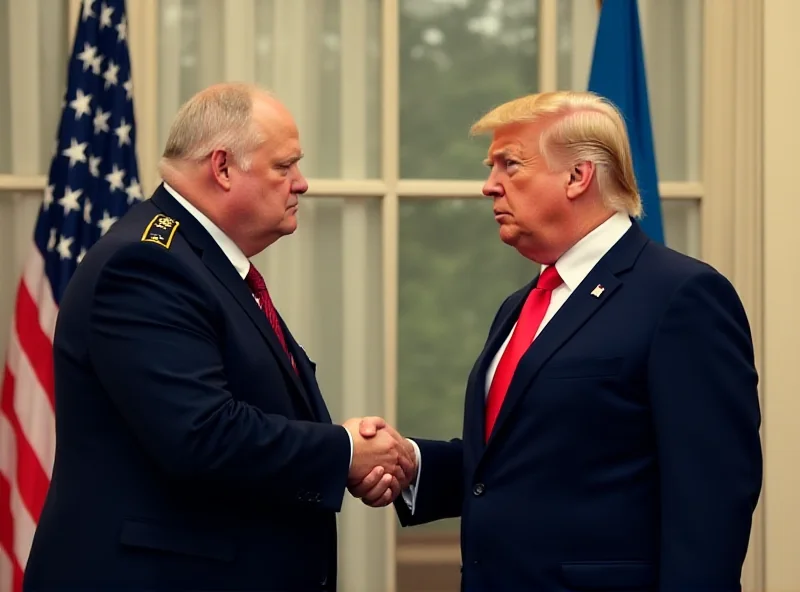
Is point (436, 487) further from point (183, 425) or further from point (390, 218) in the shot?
point (390, 218)

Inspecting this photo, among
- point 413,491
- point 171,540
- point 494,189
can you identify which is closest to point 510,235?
point 494,189

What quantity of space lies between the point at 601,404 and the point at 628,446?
98mm

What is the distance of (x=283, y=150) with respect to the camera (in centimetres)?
265

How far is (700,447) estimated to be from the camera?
7.21ft

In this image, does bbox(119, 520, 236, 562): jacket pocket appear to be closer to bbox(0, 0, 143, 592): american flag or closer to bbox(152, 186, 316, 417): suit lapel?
bbox(152, 186, 316, 417): suit lapel

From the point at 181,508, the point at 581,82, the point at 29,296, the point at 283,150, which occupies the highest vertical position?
the point at 581,82

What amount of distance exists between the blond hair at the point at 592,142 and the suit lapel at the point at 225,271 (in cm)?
70

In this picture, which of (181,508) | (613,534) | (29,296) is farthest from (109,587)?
(29,296)

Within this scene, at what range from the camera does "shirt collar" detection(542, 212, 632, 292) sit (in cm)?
246

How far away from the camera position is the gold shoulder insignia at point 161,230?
2395mm

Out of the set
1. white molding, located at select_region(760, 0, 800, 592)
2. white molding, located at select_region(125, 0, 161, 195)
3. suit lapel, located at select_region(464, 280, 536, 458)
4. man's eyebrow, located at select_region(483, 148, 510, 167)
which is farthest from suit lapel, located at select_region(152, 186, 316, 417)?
white molding, located at select_region(760, 0, 800, 592)

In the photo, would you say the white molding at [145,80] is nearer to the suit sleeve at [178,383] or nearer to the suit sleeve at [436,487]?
the suit sleeve at [436,487]

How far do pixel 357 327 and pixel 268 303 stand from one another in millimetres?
1557

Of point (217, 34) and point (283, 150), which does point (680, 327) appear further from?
point (217, 34)
